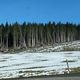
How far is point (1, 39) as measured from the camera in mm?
163875

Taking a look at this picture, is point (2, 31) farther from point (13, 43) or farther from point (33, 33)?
point (33, 33)

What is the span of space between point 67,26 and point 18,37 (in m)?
33.9

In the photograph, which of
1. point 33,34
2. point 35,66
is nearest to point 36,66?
point 35,66

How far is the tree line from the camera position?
163250mm

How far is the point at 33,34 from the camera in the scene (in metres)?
177

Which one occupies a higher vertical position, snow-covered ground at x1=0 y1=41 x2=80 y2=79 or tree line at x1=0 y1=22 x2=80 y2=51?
tree line at x1=0 y1=22 x2=80 y2=51

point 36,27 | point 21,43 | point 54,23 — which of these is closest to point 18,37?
point 21,43

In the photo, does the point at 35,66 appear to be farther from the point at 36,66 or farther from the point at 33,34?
the point at 33,34

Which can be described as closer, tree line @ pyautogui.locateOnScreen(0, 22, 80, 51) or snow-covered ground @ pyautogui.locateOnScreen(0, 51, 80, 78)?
snow-covered ground @ pyautogui.locateOnScreen(0, 51, 80, 78)

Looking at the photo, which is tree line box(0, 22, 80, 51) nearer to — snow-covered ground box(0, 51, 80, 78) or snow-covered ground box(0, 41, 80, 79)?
snow-covered ground box(0, 41, 80, 79)

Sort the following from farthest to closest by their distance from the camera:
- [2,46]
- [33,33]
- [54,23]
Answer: [54,23], [33,33], [2,46]

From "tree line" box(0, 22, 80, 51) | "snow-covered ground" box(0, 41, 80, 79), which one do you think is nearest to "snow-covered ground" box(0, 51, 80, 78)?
"snow-covered ground" box(0, 41, 80, 79)

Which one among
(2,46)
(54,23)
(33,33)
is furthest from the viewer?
(54,23)

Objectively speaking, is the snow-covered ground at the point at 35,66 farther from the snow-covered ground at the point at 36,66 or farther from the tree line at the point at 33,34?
the tree line at the point at 33,34
